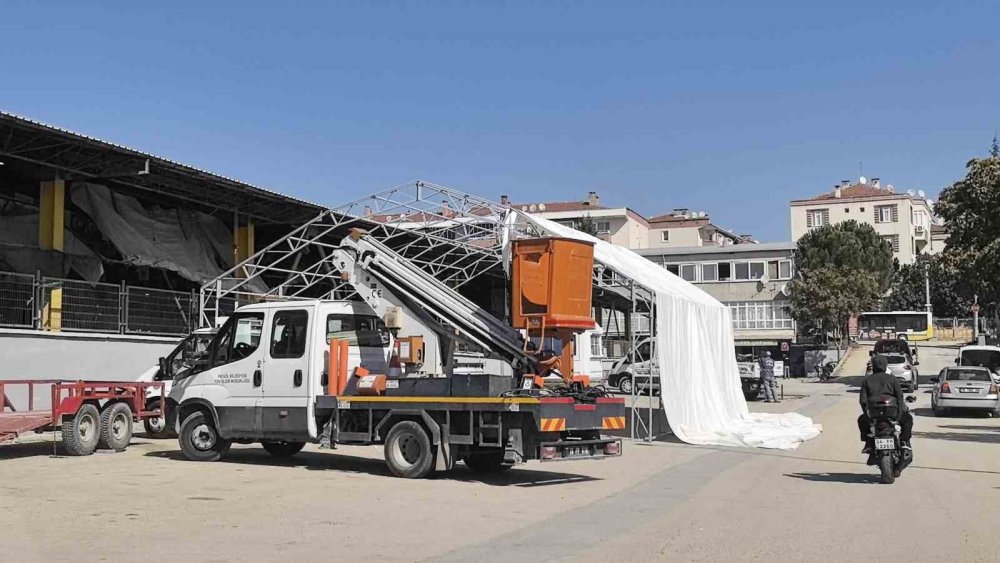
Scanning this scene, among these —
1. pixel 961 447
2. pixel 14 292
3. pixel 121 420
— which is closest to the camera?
pixel 121 420

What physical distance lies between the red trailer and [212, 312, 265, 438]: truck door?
10.1 feet

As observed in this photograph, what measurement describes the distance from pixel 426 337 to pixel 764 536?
21.8ft

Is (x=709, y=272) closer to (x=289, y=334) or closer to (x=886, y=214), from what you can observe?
(x=886, y=214)

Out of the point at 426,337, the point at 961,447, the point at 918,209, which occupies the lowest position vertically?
the point at 961,447

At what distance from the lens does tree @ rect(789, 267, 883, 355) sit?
5850 centimetres

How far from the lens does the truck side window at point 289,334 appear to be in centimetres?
1420

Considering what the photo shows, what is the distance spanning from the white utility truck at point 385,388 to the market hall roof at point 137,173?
9.03m

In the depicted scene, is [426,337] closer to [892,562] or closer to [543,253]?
[543,253]

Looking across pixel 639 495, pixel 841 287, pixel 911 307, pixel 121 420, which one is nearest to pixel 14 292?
pixel 121 420

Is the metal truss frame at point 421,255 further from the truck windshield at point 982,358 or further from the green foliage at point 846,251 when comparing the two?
the green foliage at point 846,251

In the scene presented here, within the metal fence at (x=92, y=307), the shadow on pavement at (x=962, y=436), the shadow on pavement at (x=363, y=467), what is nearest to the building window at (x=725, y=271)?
the shadow on pavement at (x=962, y=436)

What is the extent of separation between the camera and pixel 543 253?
1334 centimetres

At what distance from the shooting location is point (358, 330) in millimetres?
14570

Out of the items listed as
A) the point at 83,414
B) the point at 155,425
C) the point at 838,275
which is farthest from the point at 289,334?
the point at 838,275
